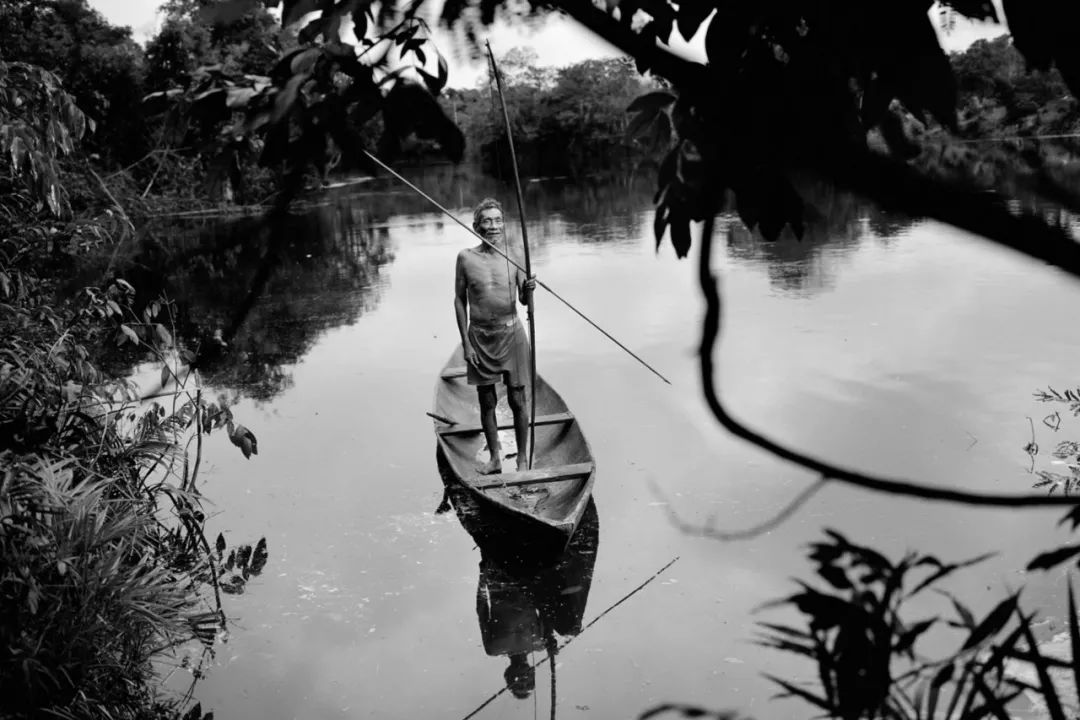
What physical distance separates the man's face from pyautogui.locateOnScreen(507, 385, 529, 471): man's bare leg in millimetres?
983

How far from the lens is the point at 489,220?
5957 millimetres

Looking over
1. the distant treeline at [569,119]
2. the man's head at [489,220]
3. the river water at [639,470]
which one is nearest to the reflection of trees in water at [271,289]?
the river water at [639,470]

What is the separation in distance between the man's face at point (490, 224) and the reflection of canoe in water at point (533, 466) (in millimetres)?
1409

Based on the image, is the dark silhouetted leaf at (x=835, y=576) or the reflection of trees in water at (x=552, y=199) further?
the reflection of trees in water at (x=552, y=199)

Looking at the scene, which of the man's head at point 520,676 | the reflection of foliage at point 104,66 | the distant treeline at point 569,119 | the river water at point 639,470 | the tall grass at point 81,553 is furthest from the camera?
the distant treeline at point 569,119

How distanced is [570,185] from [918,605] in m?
34.1

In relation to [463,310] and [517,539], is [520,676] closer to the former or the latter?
[517,539]

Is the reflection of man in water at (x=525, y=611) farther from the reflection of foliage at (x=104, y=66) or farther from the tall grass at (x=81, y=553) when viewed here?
the reflection of foliage at (x=104, y=66)

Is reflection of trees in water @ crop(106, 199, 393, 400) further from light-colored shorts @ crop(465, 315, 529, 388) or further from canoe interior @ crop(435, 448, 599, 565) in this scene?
canoe interior @ crop(435, 448, 599, 565)

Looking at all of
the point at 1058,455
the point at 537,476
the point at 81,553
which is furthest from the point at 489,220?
the point at 1058,455

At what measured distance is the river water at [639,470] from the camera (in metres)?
4.62

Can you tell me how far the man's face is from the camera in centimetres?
595

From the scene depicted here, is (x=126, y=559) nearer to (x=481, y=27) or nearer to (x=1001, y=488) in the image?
(x=481, y=27)

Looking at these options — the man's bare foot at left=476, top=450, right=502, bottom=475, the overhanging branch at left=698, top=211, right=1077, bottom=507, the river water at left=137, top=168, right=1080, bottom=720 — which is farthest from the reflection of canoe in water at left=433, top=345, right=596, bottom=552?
the overhanging branch at left=698, top=211, right=1077, bottom=507
